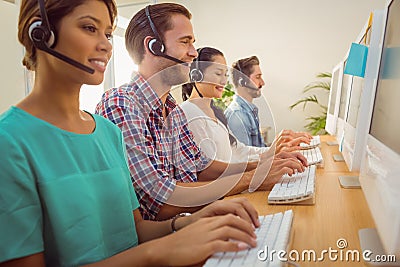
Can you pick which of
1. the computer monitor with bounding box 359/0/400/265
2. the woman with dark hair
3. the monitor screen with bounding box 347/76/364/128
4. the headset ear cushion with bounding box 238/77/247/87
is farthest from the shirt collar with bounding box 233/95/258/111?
the computer monitor with bounding box 359/0/400/265

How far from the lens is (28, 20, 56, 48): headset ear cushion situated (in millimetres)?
569

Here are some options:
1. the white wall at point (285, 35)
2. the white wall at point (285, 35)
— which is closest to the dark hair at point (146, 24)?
the white wall at point (285, 35)

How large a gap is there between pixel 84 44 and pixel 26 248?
35 centimetres

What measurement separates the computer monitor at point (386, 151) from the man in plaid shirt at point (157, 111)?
0.37 m

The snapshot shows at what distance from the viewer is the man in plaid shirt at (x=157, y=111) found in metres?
0.85

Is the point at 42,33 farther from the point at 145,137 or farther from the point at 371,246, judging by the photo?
the point at 371,246

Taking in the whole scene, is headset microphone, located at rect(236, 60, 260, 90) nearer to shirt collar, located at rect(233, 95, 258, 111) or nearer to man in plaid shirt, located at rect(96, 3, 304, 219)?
shirt collar, located at rect(233, 95, 258, 111)

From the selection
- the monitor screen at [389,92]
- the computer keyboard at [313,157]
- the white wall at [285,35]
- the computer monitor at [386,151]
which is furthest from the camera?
the white wall at [285,35]

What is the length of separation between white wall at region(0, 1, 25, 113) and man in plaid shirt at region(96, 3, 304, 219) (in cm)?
106

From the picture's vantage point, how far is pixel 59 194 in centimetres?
55

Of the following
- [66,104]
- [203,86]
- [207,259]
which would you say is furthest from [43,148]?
[203,86]

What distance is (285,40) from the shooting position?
362 centimetres

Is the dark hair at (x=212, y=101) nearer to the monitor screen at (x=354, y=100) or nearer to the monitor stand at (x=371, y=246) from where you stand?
the monitor screen at (x=354, y=100)

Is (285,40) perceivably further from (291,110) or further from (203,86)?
(203,86)
